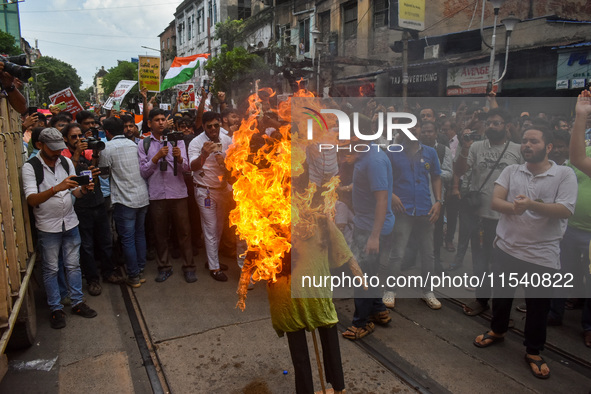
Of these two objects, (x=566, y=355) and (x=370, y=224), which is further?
(x=370, y=224)

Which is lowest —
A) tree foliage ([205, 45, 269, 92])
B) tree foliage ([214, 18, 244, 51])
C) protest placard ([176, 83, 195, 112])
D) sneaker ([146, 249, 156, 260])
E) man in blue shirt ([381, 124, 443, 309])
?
sneaker ([146, 249, 156, 260])

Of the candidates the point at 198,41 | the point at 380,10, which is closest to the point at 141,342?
the point at 380,10

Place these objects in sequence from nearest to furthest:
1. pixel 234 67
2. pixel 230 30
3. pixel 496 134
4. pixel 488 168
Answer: pixel 496 134 → pixel 488 168 → pixel 234 67 → pixel 230 30

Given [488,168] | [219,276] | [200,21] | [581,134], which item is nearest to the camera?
[581,134]

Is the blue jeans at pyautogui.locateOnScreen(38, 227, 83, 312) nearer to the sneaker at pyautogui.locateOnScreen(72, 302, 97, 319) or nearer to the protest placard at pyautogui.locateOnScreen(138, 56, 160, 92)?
the sneaker at pyautogui.locateOnScreen(72, 302, 97, 319)

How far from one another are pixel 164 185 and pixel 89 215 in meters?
1.01

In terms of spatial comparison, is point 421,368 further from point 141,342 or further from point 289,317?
point 141,342

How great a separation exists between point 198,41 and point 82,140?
40.6m

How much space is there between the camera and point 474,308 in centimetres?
495

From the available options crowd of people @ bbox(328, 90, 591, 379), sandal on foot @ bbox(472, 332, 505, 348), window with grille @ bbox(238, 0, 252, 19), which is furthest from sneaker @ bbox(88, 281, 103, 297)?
window with grille @ bbox(238, 0, 252, 19)

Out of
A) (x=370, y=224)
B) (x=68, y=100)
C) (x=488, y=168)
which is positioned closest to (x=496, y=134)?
(x=488, y=168)

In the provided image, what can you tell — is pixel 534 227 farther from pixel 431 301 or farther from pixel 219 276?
pixel 219 276

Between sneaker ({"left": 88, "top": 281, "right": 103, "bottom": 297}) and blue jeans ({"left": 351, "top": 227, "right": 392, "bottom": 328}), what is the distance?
10.8ft

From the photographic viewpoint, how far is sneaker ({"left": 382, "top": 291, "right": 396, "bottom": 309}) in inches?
199
